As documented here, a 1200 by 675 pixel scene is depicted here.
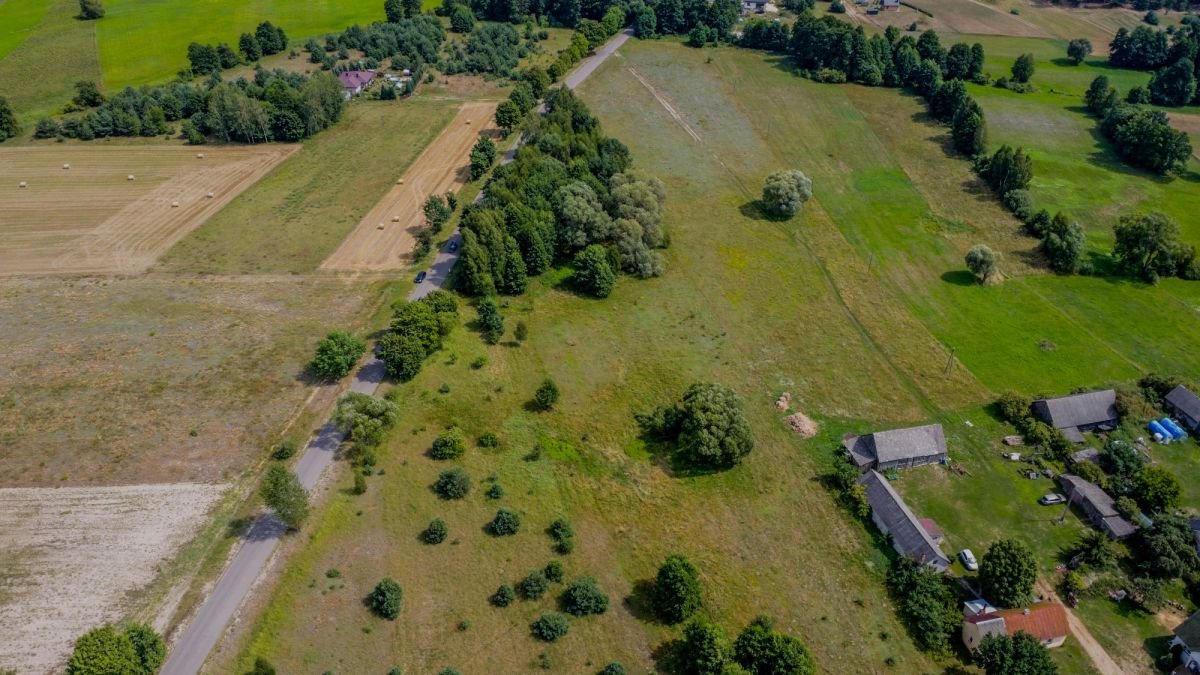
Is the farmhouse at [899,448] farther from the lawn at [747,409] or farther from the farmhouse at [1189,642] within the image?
the farmhouse at [1189,642]

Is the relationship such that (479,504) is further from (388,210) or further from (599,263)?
(388,210)

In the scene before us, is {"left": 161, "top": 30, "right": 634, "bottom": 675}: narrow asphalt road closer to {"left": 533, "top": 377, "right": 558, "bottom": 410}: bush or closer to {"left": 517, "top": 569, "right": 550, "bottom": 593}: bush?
{"left": 533, "top": 377, "right": 558, "bottom": 410}: bush

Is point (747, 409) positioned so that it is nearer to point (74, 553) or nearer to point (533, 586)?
point (533, 586)

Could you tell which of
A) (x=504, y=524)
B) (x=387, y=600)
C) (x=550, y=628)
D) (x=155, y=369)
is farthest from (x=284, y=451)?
(x=550, y=628)

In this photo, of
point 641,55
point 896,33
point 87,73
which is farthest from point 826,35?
point 87,73

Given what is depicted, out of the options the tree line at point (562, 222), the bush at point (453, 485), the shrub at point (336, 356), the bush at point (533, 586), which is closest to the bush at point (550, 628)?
the bush at point (533, 586)
